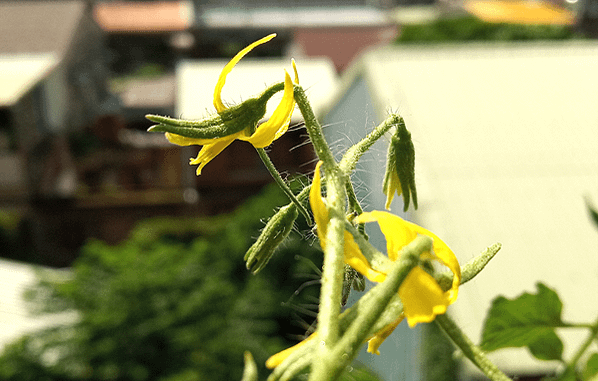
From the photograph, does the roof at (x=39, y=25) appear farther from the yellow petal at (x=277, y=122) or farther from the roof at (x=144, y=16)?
the yellow petal at (x=277, y=122)

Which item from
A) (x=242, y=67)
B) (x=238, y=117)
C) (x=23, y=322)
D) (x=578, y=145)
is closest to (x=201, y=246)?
(x=23, y=322)

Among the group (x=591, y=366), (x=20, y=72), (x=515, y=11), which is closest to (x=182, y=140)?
(x=591, y=366)

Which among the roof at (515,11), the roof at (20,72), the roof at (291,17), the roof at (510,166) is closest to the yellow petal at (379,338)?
the roof at (510,166)

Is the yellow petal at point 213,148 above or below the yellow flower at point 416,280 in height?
above

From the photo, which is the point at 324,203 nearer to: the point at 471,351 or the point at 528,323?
the point at 471,351

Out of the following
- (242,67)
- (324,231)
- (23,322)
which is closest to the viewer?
(324,231)

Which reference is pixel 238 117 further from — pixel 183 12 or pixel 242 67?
pixel 183 12
